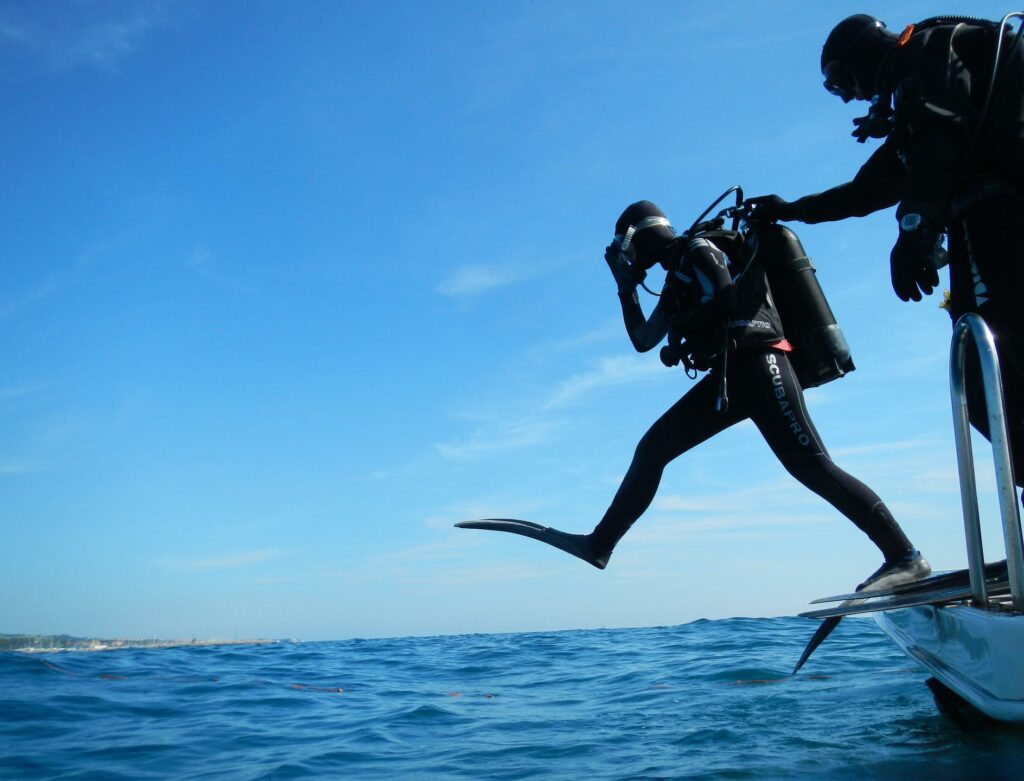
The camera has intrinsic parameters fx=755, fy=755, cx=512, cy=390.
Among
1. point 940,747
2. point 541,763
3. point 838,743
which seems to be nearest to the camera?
point 940,747

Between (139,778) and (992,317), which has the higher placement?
(992,317)

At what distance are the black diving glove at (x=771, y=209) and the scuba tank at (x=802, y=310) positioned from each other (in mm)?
51

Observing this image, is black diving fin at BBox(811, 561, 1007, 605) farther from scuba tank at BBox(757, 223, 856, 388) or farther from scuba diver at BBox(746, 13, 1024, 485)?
scuba tank at BBox(757, 223, 856, 388)

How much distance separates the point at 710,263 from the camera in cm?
348

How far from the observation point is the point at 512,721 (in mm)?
4402

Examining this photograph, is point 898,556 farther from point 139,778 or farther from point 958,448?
point 139,778

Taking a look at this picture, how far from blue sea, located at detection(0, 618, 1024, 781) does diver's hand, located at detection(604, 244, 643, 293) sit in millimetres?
2211

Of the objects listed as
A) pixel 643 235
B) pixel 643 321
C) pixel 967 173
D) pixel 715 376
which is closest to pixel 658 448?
pixel 715 376

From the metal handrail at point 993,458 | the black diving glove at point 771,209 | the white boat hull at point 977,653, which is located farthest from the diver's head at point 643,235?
the white boat hull at point 977,653

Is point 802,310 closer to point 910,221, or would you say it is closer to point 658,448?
point 658,448

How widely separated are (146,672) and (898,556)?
6.68m

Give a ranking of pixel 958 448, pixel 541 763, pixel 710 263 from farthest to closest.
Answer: pixel 710 263 → pixel 541 763 → pixel 958 448

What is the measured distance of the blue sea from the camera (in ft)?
9.07

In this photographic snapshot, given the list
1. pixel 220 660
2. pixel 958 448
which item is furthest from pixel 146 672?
pixel 958 448
